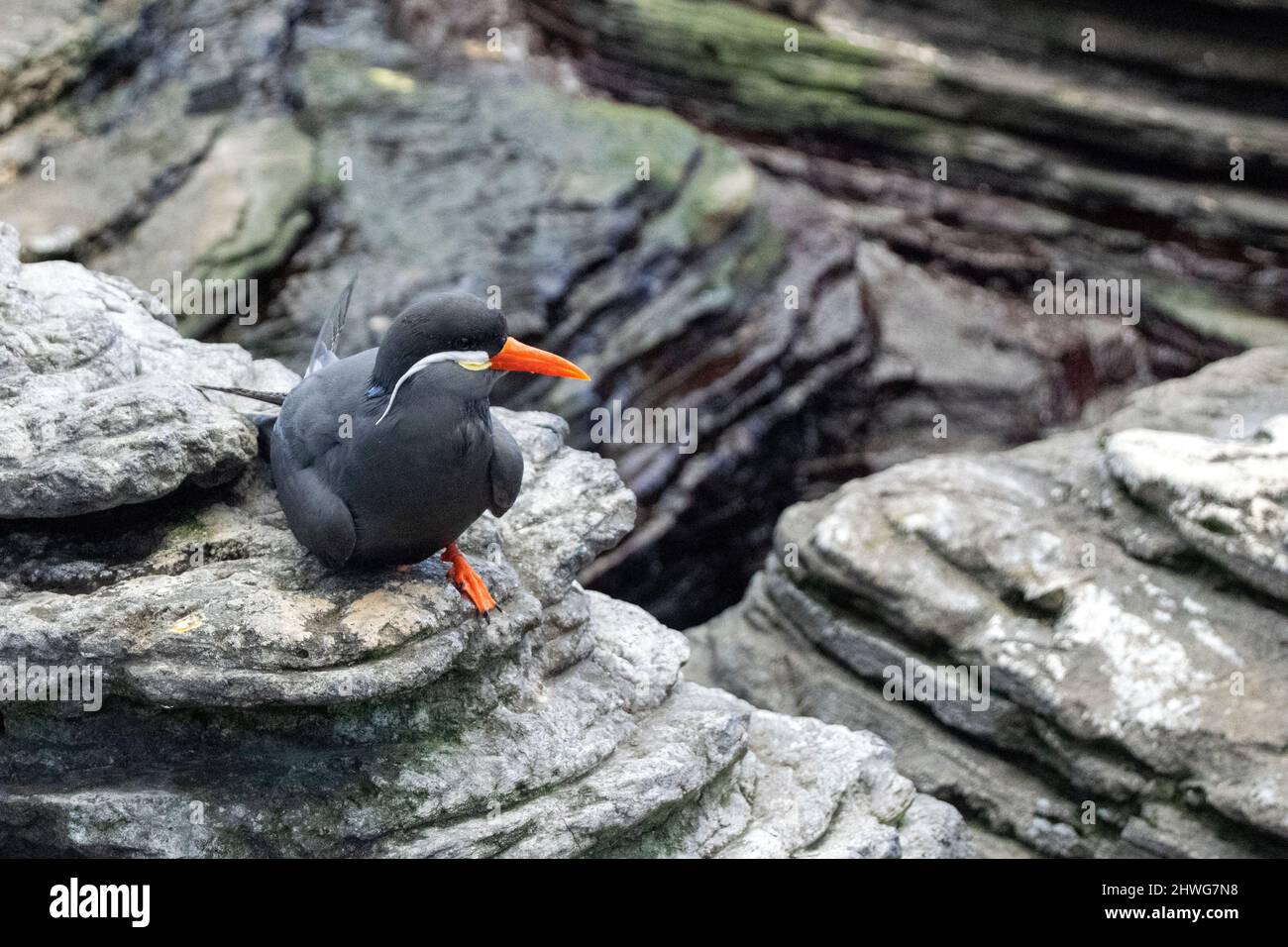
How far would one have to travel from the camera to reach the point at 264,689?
4.43 metres

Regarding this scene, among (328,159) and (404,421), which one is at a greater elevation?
(328,159)

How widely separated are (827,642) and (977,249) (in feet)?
19.2

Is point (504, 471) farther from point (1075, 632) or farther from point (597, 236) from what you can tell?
point (597, 236)

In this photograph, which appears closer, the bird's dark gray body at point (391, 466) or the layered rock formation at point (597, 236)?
the bird's dark gray body at point (391, 466)

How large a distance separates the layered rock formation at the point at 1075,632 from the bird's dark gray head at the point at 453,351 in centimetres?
310

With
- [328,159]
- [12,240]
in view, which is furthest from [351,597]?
[328,159]

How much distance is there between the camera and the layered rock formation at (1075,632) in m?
6.20

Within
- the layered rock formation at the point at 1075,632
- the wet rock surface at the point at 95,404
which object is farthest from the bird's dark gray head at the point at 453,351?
the layered rock formation at the point at 1075,632

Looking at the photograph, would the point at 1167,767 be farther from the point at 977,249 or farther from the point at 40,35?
the point at 40,35

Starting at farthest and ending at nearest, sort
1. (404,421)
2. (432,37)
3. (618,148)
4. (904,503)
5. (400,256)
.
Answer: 1. (432,37)
2. (618,148)
3. (400,256)
4. (904,503)
5. (404,421)

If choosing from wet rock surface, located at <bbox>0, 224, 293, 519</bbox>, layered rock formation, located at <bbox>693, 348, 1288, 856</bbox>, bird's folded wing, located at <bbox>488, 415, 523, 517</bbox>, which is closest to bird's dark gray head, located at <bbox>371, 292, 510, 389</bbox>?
bird's folded wing, located at <bbox>488, 415, 523, 517</bbox>

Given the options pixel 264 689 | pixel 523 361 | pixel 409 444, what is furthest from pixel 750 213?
pixel 264 689

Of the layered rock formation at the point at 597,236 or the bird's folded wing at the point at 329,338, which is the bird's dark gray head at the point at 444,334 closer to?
the bird's folded wing at the point at 329,338

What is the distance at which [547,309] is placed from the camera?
9.87 m
